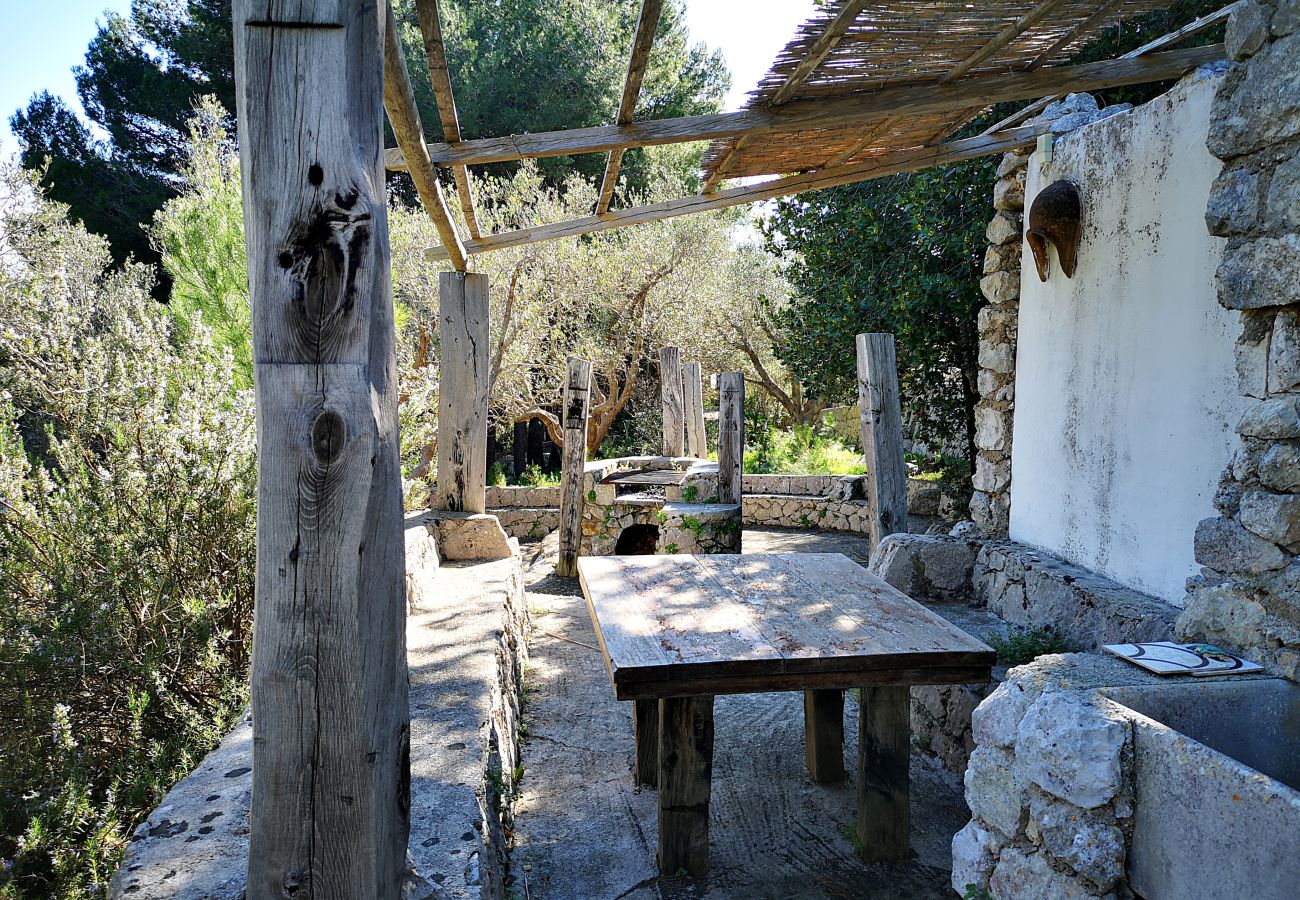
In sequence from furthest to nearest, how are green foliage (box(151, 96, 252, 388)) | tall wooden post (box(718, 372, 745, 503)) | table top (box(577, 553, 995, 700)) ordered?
tall wooden post (box(718, 372, 745, 503))
green foliage (box(151, 96, 252, 388))
table top (box(577, 553, 995, 700))

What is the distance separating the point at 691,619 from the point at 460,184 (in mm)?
2801

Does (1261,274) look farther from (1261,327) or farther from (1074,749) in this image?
(1074,749)

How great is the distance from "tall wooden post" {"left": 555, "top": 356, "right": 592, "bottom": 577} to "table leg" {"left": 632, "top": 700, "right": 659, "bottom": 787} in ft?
16.7

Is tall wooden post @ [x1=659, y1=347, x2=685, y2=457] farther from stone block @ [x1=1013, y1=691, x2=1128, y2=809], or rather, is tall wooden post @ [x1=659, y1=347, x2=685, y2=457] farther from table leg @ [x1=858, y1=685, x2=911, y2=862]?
stone block @ [x1=1013, y1=691, x2=1128, y2=809]

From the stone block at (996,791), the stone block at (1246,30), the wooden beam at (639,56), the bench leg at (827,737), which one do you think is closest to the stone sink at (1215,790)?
the stone block at (996,791)

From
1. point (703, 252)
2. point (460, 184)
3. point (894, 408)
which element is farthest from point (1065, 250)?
point (703, 252)

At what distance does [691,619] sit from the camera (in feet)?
10.9

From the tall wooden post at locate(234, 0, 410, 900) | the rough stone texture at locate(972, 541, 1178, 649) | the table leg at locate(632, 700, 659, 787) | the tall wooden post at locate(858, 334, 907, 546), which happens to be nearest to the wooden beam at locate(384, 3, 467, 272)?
the tall wooden post at locate(234, 0, 410, 900)

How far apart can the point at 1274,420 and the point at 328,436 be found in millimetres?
2472

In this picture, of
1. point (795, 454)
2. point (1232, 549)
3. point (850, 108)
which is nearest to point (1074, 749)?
point (1232, 549)

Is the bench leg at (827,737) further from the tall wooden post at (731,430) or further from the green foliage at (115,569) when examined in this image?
the tall wooden post at (731,430)

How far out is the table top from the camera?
2.80 m

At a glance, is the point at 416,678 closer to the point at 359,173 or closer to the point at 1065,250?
the point at 359,173

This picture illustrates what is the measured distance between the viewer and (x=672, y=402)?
1273 cm
